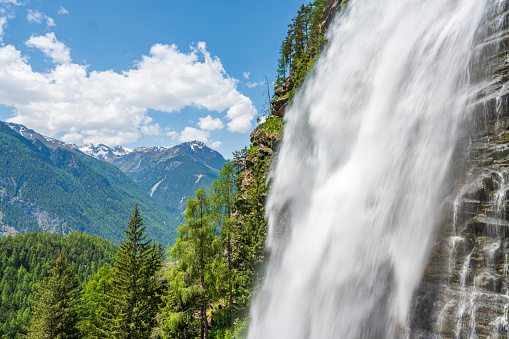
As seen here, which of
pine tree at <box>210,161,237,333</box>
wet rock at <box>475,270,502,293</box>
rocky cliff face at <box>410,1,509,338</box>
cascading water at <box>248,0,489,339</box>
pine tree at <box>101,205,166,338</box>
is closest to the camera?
wet rock at <box>475,270,502,293</box>

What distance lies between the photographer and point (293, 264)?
18859 millimetres

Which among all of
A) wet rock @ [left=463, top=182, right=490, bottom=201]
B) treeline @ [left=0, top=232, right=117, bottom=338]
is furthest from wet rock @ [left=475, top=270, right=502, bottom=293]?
treeline @ [left=0, top=232, right=117, bottom=338]

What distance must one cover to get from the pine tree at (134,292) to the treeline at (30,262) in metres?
86.6

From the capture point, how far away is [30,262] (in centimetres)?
13250

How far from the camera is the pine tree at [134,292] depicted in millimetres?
24828

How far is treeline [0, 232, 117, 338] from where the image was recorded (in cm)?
10512

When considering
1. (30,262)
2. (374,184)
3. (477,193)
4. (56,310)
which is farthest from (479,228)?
(30,262)

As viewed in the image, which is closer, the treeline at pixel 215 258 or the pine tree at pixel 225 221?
the treeline at pixel 215 258

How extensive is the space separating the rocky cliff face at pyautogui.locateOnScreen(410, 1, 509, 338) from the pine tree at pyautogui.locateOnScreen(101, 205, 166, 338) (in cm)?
2100

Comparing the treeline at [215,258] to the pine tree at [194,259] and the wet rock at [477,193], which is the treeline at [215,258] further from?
the wet rock at [477,193]

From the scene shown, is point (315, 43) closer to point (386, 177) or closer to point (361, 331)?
point (386, 177)

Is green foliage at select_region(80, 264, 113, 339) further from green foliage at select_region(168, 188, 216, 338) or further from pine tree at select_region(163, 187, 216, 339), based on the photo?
green foliage at select_region(168, 188, 216, 338)

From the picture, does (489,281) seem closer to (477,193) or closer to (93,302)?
(477,193)

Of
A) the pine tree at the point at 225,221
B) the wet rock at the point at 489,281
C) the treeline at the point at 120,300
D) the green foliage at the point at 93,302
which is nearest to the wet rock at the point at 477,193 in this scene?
the wet rock at the point at 489,281
